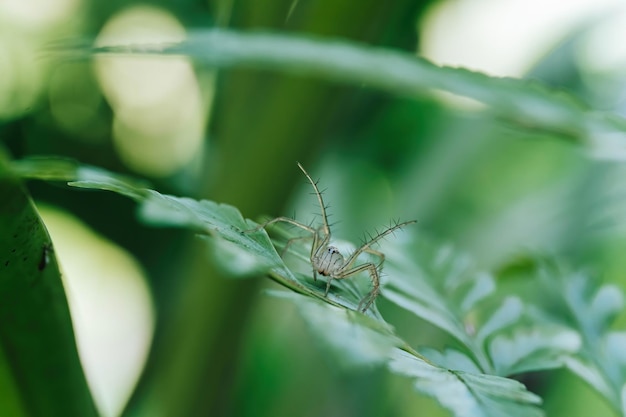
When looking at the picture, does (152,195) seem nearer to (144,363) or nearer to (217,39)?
(217,39)

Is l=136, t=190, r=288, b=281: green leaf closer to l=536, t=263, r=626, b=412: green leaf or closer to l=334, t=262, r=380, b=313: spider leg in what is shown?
l=334, t=262, r=380, b=313: spider leg

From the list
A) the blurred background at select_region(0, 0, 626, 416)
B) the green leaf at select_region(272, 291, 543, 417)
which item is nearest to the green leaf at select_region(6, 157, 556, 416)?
the green leaf at select_region(272, 291, 543, 417)

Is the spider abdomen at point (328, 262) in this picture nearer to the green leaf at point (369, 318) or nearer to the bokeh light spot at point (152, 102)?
the green leaf at point (369, 318)

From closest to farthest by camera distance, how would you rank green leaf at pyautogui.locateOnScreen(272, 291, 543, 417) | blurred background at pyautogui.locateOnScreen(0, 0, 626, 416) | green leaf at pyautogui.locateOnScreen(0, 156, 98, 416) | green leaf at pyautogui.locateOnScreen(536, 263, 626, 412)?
green leaf at pyautogui.locateOnScreen(272, 291, 543, 417) → green leaf at pyautogui.locateOnScreen(0, 156, 98, 416) → green leaf at pyautogui.locateOnScreen(536, 263, 626, 412) → blurred background at pyautogui.locateOnScreen(0, 0, 626, 416)

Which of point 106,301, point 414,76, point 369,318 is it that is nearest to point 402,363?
point 369,318

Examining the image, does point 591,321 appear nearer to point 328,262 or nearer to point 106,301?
point 328,262

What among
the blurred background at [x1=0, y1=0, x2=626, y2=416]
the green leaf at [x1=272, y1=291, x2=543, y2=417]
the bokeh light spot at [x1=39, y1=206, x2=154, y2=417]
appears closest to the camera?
the green leaf at [x1=272, y1=291, x2=543, y2=417]
